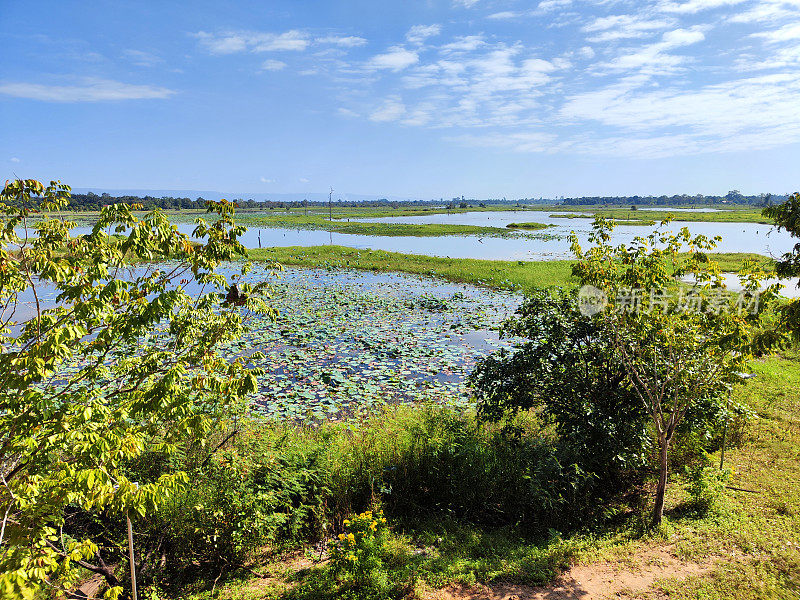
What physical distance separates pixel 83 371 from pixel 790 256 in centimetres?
784

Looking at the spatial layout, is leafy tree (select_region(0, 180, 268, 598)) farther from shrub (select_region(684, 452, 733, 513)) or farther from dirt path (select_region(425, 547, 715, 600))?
shrub (select_region(684, 452, 733, 513))

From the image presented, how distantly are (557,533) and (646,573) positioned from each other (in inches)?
46.6

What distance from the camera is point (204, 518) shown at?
579 centimetres

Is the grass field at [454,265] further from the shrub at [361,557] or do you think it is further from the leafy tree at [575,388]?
the shrub at [361,557]

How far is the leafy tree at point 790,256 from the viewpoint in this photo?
516 cm

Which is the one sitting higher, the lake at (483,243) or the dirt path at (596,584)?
the lake at (483,243)

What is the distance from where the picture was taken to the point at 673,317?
6188mm

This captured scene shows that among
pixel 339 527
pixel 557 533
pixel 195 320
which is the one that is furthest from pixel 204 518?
pixel 557 533

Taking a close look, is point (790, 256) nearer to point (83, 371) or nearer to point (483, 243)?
point (83, 371)

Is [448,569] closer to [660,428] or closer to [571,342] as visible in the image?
[660,428]

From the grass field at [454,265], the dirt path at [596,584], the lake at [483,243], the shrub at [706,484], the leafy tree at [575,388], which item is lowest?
the dirt path at [596,584]

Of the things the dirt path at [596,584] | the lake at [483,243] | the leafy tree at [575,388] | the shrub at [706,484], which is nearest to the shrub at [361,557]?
the dirt path at [596,584]

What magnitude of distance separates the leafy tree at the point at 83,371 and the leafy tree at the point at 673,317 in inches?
195

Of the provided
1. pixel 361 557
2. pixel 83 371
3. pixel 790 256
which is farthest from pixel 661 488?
pixel 83 371
